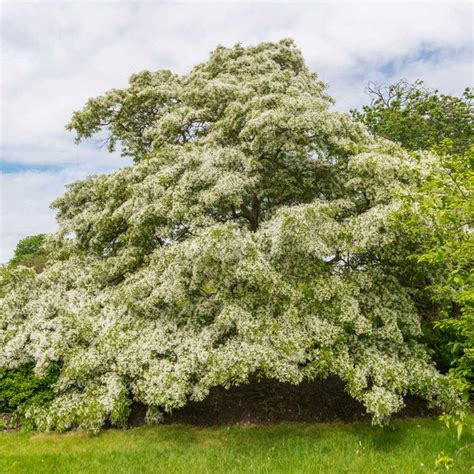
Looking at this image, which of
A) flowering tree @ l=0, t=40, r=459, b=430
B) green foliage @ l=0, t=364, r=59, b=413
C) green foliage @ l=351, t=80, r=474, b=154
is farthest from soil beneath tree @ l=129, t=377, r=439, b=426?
green foliage @ l=351, t=80, r=474, b=154

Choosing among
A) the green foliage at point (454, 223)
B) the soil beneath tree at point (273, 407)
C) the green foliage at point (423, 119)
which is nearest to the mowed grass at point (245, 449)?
the soil beneath tree at point (273, 407)

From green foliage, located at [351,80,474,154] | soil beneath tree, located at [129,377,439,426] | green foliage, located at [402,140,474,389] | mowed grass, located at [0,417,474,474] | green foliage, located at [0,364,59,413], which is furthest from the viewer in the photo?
green foliage, located at [351,80,474,154]

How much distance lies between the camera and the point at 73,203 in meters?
20.1

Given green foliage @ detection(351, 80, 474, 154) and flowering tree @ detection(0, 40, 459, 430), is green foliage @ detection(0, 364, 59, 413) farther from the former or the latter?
green foliage @ detection(351, 80, 474, 154)

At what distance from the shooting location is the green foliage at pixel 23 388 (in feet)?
44.2

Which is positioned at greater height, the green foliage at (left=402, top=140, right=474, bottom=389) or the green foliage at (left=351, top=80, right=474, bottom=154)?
the green foliage at (left=351, top=80, right=474, bottom=154)

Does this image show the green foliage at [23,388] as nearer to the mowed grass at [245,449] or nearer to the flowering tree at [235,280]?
the flowering tree at [235,280]

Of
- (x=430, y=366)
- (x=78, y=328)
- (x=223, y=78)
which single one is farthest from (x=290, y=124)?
(x=78, y=328)

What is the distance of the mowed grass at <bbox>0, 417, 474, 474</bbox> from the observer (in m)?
9.59

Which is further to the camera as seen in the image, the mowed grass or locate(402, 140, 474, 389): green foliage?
the mowed grass

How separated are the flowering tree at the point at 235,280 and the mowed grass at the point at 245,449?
29.6 inches

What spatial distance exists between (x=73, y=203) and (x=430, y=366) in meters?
16.5

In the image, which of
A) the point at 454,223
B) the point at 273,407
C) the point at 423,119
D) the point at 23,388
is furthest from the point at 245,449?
the point at 423,119

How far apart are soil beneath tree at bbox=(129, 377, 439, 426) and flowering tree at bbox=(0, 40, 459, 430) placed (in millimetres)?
1076
